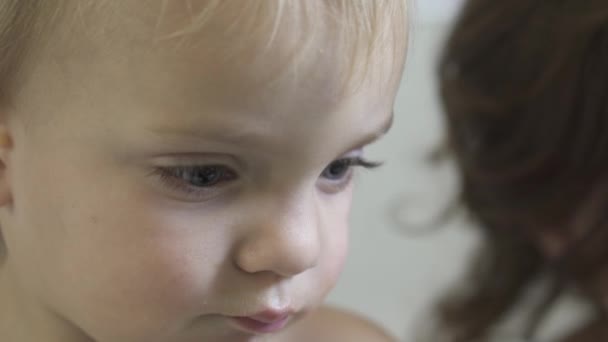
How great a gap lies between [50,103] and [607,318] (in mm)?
726

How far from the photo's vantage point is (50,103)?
0.44m

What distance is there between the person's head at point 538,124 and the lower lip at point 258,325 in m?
0.52

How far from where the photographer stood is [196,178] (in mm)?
446

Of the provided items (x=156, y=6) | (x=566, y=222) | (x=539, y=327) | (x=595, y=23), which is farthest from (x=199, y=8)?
(x=539, y=327)

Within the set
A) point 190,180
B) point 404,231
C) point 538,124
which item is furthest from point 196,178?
point 404,231

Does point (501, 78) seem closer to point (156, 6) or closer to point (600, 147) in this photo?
point (600, 147)

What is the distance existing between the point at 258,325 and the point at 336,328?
0.20m

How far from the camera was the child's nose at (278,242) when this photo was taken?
1.46 ft

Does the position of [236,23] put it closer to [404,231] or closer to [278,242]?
[278,242]

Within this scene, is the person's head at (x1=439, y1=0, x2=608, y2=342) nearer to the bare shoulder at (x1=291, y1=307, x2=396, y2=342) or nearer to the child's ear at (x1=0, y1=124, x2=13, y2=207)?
the bare shoulder at (x1=291, y1=307, x2=396, y2=342)

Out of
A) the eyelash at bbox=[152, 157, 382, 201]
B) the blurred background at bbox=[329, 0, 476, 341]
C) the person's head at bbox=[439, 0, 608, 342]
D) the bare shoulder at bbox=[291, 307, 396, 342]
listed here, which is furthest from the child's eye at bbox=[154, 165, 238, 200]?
the blurred background at bbox=[329, 0, 476, 341]

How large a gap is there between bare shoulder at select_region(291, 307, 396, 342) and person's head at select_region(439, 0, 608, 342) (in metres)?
0.34

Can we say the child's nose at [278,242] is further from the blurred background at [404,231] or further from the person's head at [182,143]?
the blurred background at [404,231]

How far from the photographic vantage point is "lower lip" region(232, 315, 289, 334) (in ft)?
1.54
